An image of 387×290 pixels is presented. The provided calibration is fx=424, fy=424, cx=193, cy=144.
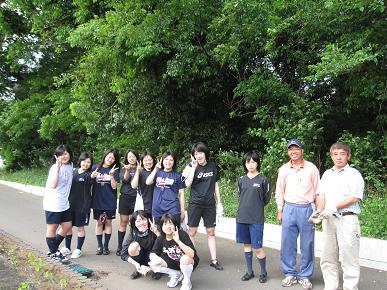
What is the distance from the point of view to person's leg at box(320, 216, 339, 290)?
4719 mm

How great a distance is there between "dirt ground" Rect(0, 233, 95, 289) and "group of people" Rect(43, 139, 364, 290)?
0.41m

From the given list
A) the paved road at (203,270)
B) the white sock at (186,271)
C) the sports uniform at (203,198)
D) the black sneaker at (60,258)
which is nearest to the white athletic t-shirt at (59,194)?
the black sneaker at (60,258)

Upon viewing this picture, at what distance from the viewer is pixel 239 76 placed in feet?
36.0

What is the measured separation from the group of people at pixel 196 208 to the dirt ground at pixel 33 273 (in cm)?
41

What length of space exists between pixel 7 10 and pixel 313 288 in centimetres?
2048

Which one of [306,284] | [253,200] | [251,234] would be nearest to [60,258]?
[251,234]

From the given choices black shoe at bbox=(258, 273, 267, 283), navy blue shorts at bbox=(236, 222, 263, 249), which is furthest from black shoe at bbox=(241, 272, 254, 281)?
navy blue shorts at bbox=(236, 222, 263, 249)

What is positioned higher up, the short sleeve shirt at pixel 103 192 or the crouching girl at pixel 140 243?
the short sleeve shirt at pixel 103 192

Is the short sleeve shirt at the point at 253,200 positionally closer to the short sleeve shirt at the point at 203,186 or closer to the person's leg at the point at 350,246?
the short sleeve shirt at the point at 203,186

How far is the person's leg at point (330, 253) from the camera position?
4719 millimetres

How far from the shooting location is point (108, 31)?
1020 cm

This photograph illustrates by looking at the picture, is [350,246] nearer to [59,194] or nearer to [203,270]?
[203,270]

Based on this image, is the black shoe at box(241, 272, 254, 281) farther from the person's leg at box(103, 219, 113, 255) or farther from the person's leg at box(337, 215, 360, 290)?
the person's leg at box(103, 219, 113, 255)

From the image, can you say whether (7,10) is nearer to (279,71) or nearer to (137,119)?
(137,119)
